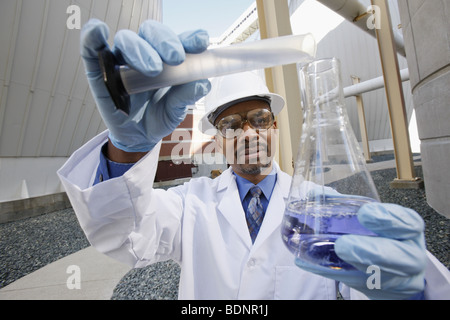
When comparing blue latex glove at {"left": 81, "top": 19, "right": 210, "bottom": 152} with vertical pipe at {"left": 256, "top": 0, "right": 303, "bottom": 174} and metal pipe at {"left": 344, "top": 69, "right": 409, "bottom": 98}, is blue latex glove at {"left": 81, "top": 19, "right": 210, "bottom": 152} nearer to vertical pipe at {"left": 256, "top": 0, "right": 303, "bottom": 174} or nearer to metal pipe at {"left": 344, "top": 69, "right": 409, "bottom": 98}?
vertical pipe at {"left": 256, "top": 0, "right": 303, "bottom": 174}

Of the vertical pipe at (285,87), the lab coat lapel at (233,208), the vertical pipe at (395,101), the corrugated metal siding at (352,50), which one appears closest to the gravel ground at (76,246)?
the vertical pipe at (395,101)

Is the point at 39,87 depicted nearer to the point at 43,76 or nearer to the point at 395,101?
the point at 43,76

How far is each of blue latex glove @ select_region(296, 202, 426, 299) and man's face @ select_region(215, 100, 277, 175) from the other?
0.74 m

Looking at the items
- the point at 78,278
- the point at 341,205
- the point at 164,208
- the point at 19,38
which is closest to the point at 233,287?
the point at 164,208

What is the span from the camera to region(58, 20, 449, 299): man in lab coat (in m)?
0.54

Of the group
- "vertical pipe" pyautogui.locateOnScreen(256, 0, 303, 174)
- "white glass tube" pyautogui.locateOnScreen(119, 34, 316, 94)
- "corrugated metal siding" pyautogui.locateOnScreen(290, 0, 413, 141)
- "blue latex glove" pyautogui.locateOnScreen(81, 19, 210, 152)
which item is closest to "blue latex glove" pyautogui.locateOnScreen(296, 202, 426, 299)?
"white glass tube" pyautogui.locateOnScreen(119, 34, 316, 94)

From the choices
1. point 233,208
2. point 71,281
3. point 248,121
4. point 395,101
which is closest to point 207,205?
point 233,208

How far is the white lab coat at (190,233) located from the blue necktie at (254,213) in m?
0.07

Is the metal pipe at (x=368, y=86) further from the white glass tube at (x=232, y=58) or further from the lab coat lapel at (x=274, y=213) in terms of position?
the white glass tube at (x=232, y=58)

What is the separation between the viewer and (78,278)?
2221 mm

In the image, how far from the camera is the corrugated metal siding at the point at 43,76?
4898 mm
